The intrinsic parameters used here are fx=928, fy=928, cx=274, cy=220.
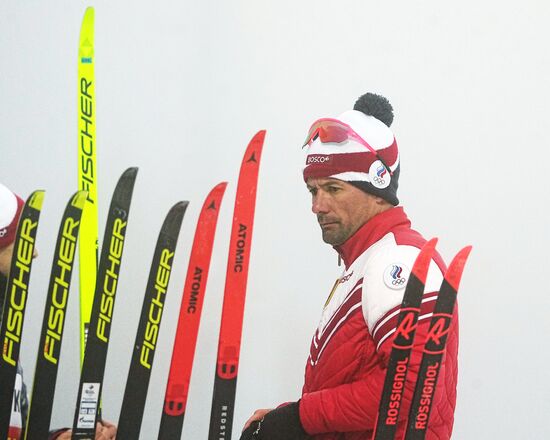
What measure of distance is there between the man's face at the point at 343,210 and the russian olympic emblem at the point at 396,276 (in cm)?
20

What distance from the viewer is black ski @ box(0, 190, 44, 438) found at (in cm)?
182

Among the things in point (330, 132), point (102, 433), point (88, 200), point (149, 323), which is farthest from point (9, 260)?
point (330, 132)

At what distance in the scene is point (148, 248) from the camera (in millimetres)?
2988

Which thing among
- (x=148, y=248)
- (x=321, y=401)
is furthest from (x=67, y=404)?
(x=321, y=401)

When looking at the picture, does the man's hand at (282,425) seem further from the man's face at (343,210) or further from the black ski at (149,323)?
the man's face at (343,210)

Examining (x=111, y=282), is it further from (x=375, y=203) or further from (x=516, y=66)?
(x=516, y=66)

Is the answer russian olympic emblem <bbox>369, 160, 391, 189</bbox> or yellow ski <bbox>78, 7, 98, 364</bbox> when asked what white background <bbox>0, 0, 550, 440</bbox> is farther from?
russian olympic emblem <bbox>369, 160, 391, 189</bbox>

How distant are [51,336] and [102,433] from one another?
1.08ft

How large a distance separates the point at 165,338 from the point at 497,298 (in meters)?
1.07

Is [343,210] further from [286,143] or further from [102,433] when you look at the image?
[286,143]

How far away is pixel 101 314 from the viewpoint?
76.7 inches

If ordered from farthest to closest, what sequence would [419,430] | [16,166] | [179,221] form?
[16,166], [179,221], [419,430]

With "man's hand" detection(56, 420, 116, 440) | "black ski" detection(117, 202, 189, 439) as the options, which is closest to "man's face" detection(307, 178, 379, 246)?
"black ski" detection(117, 202, 189, 439)

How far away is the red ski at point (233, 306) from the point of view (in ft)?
6.76
